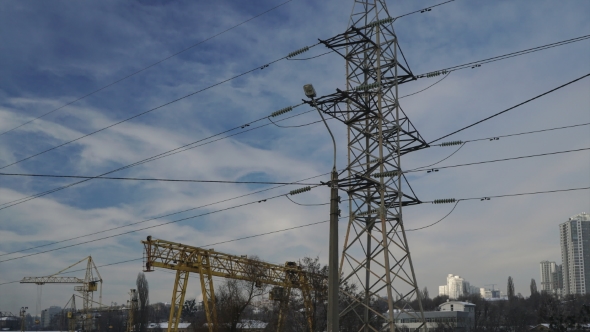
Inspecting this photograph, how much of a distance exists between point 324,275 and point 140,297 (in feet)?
209

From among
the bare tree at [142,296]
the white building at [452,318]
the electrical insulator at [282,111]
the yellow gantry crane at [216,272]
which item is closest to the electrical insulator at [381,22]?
the electrical insulator at [282,111]

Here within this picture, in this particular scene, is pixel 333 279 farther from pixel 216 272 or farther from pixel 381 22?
Answer: pixel 216 272

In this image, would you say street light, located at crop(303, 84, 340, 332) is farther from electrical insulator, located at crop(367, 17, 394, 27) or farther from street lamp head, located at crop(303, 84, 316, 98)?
electrical insulator, located at crop(367, 17, 394, 27)

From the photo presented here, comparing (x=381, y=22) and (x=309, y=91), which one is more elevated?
(x=381, y=22)

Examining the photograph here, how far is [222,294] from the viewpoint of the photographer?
65.0 metres

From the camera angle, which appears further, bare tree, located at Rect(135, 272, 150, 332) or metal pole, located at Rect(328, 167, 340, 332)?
bare tree, located at Rect(135, 272, 150, 332)

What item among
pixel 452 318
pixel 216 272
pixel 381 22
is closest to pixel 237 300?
pixel 216 272

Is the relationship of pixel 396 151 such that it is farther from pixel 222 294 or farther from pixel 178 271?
pixel 222 294

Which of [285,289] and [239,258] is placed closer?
[239,258]

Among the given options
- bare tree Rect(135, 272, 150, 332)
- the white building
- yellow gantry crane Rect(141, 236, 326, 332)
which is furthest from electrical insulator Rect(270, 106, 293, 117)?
bare tree Rect(135, 272, 150, 332)

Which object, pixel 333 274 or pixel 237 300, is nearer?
pixel 333 274

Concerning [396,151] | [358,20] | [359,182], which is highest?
[358,20]

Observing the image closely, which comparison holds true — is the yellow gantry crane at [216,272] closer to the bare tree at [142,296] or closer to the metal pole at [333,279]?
the metal pole at [333,279]

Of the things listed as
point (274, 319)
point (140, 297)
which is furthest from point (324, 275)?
point (140, 297)
